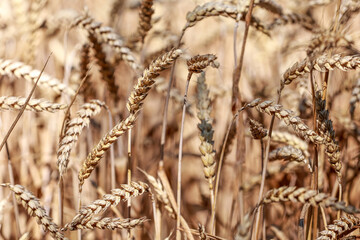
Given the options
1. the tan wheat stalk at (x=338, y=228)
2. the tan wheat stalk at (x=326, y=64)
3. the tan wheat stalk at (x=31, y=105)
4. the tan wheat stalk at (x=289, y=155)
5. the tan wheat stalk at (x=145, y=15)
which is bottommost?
the tan wheat stalk at (x=338, y=228)

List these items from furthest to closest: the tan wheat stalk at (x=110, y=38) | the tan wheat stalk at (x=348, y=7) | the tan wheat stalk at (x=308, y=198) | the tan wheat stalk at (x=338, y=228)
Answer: the tan wheat stalk at (x=110, y=38)
the tan wheat stalk at (x=348, y=7)
the tan wheat stalk at (x=338, y=228)
the tan wheat stalk at (x=308, y=198)

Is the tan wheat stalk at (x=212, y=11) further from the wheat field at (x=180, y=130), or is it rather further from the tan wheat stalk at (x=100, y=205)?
the tan wheat stalk at (x=100, y=205)

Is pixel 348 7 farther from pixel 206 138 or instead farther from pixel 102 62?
pixel 102 62

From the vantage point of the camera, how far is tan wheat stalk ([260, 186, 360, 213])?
20.8 inches

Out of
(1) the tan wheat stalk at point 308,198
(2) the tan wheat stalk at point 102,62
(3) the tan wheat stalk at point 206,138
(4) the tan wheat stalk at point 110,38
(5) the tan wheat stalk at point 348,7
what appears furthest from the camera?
(2) the tan wheat stalk at point 102,62

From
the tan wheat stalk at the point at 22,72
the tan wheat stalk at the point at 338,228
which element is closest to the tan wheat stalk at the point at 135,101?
the tan wheat stalk at the point at 22,72

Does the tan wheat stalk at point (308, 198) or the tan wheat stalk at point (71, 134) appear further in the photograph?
the tan wheat stalk at point (71, 134)

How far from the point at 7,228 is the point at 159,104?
87cm

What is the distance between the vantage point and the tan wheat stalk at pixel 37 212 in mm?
648

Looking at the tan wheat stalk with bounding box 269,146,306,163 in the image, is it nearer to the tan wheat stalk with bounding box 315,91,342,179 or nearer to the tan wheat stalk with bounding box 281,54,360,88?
the tan wheat stalk with bounding box 315,91,342,179

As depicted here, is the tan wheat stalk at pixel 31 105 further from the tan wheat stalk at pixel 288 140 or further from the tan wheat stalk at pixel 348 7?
the tan wheat stalk at pixel 348 7

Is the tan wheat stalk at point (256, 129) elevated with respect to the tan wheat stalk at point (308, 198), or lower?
elevated

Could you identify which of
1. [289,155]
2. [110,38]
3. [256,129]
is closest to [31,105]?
[110,38]

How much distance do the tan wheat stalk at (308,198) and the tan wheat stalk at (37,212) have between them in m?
0.38
